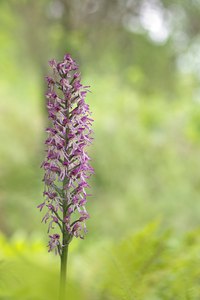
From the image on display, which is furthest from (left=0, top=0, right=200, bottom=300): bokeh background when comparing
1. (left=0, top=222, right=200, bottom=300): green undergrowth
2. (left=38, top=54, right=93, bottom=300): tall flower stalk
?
(left=38, top=54, right=93, bottom=300): tall flower stalk

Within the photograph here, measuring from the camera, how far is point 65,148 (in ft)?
6.23

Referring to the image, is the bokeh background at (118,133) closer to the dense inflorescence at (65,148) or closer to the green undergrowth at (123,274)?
the green undergrowth at (123,274)

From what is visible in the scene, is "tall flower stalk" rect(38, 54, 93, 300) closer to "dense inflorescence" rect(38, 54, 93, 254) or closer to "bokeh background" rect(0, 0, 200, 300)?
"dense inflorescence" rect(38, 54, 93, 254)

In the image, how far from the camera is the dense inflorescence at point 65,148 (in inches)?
75.0

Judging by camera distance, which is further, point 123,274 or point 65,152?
point 123,274

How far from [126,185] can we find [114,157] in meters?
0.89

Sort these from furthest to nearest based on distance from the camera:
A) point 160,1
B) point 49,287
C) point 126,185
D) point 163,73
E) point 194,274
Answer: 1. point 163,73
2. point 126,185
3. point 160,1
4. point 194,274
5. point 49,287

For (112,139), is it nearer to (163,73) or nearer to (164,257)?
(163,73)

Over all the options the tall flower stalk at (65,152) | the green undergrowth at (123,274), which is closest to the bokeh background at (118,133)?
the green undergrowth at (123,274)

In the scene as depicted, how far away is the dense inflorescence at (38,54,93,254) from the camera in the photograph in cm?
190

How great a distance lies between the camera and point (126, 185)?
9.67 meters

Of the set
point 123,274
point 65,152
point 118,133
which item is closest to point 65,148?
point 65,152

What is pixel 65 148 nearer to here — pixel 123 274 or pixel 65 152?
pixel 65 152

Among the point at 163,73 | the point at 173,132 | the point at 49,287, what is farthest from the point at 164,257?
the point at 173,132
